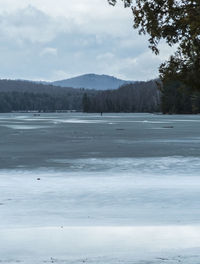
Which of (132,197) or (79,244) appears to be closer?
(79,244)

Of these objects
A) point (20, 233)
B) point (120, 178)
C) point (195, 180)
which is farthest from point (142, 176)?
point (20, 233)

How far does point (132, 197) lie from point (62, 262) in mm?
5814

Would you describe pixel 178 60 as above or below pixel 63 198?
above

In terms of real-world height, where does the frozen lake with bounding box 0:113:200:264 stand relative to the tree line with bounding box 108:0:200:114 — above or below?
below

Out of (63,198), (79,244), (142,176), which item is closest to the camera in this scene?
(79,244)

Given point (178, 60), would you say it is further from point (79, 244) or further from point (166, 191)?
point (79, 244)

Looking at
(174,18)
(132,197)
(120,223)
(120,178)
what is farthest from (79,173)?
(120,223)

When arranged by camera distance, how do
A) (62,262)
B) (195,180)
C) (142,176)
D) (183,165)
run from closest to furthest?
(62,262), (195,180), (142,176), (183,165)

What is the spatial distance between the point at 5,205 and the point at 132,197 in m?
3.09

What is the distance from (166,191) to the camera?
520 inches

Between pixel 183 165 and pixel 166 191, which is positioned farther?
pixel 183 165

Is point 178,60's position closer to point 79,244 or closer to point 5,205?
point 5,205

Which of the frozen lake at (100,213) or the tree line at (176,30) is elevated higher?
the tree line at (176,30)

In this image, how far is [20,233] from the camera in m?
8.48
